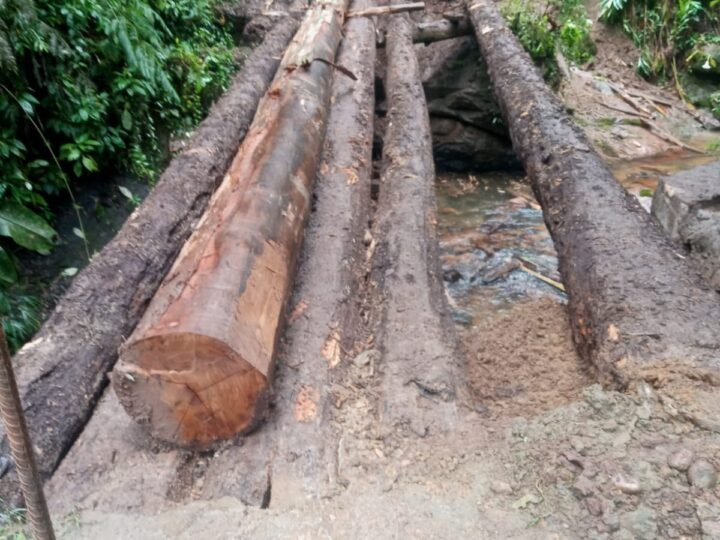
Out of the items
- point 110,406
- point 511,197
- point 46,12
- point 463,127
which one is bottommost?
point 511,197

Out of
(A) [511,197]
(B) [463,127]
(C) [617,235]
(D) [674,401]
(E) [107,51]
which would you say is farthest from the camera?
(B) [463,127]

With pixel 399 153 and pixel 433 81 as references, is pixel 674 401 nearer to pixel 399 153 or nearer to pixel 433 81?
pixel 399 153

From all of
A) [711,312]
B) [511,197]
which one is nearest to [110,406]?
[711,312]

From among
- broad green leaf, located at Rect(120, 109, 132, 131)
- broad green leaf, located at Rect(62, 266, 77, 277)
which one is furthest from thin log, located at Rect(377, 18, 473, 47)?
broad green leaf, located at Rect(62, 266, 77, 277)

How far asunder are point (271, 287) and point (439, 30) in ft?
17.3

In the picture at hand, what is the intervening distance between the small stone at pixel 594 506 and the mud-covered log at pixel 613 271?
558 mm

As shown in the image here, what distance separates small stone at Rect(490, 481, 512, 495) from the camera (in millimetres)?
1947

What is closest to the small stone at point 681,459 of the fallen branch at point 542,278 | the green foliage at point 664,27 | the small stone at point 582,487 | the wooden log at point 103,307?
the small stone at point 582,487

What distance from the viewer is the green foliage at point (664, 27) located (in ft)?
29.6

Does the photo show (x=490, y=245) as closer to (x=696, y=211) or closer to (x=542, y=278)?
(x=542, y=278)

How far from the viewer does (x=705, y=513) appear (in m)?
1.73

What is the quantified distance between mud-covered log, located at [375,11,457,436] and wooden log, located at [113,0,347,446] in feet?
1.57

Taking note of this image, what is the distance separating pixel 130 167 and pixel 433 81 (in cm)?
384

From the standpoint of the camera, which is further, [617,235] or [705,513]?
[617,235]
